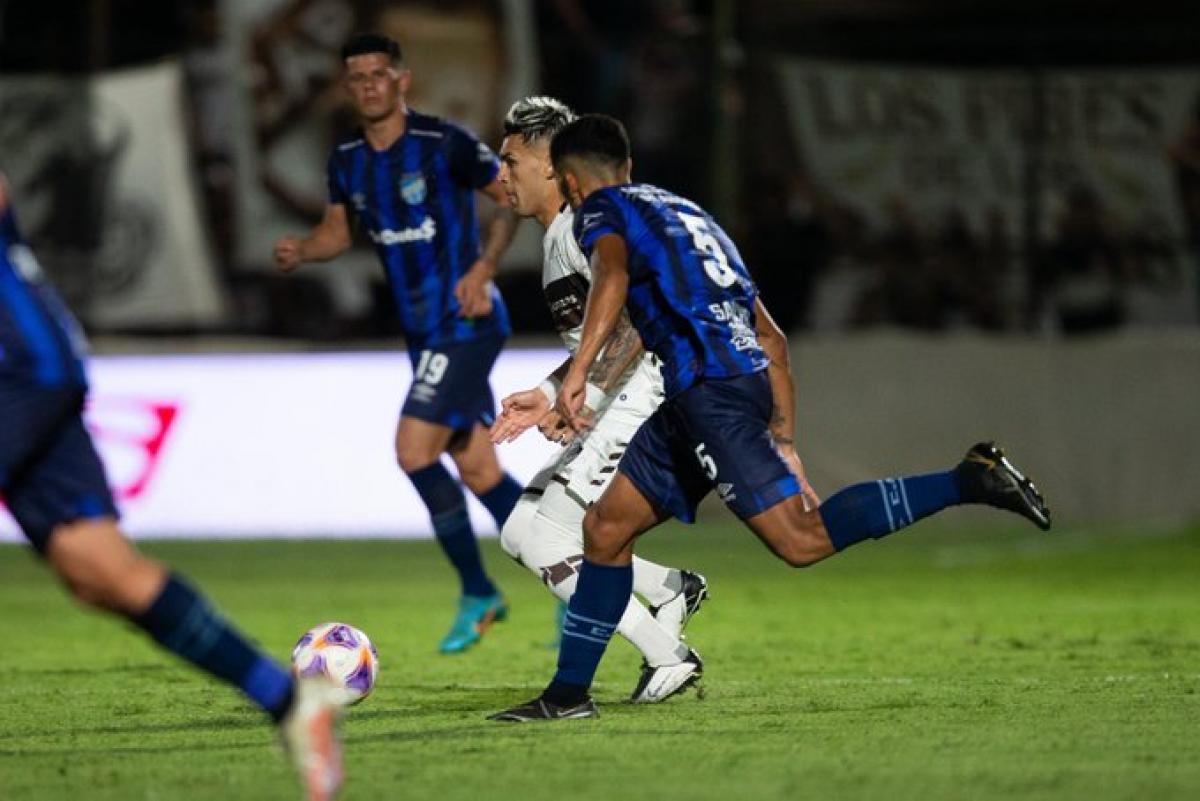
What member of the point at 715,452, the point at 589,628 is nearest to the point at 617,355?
the point at 715,452

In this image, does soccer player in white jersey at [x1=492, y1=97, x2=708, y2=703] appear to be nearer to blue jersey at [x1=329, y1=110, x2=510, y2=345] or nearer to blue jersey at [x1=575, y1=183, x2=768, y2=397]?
blue jersey at [x1=575, y1=183, x2=768, y2=397]

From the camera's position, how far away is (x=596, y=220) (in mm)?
6758

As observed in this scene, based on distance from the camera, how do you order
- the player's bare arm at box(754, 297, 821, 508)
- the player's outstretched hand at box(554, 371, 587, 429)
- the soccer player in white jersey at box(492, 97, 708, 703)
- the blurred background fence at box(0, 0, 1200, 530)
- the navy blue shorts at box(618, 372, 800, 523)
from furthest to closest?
the blurred background fence at box(0, 0, 1200, 530) < the soccer player in white jersey at box(492, 97, 708, 703) < the player's bare arm at box(754, 297, 821, 508) < the navy blue shorts at box(618, 372, 800, 523) < the player's outstretched hand at box(554, 371, 587, 429)

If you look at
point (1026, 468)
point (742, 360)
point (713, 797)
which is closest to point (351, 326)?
point (1026, 468)

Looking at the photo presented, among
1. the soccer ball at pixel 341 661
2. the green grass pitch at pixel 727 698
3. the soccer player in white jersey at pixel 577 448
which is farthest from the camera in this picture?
the soccer player in white jersey at pixel 577 448

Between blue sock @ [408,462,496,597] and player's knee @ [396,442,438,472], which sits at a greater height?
player's knee @ [396,442,438,472]

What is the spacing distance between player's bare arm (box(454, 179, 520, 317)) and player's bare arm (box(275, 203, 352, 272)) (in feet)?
1.88

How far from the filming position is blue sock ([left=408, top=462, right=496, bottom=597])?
9.43 meters

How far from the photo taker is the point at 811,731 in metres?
6.62

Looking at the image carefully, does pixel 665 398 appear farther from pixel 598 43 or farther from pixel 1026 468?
pixel 598 43

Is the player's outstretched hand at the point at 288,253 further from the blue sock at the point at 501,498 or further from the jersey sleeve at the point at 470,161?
the blue sock at the point at 501,498

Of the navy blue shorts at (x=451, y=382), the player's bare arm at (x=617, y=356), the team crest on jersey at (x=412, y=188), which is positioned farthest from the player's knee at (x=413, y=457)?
the player's bare arm at (x=617, y=356)

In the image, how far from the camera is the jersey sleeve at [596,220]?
6730mm

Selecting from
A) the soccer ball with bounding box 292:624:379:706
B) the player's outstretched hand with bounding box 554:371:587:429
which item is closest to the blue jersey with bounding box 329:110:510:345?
the soccer ball with bounding box 292:624:379:706
